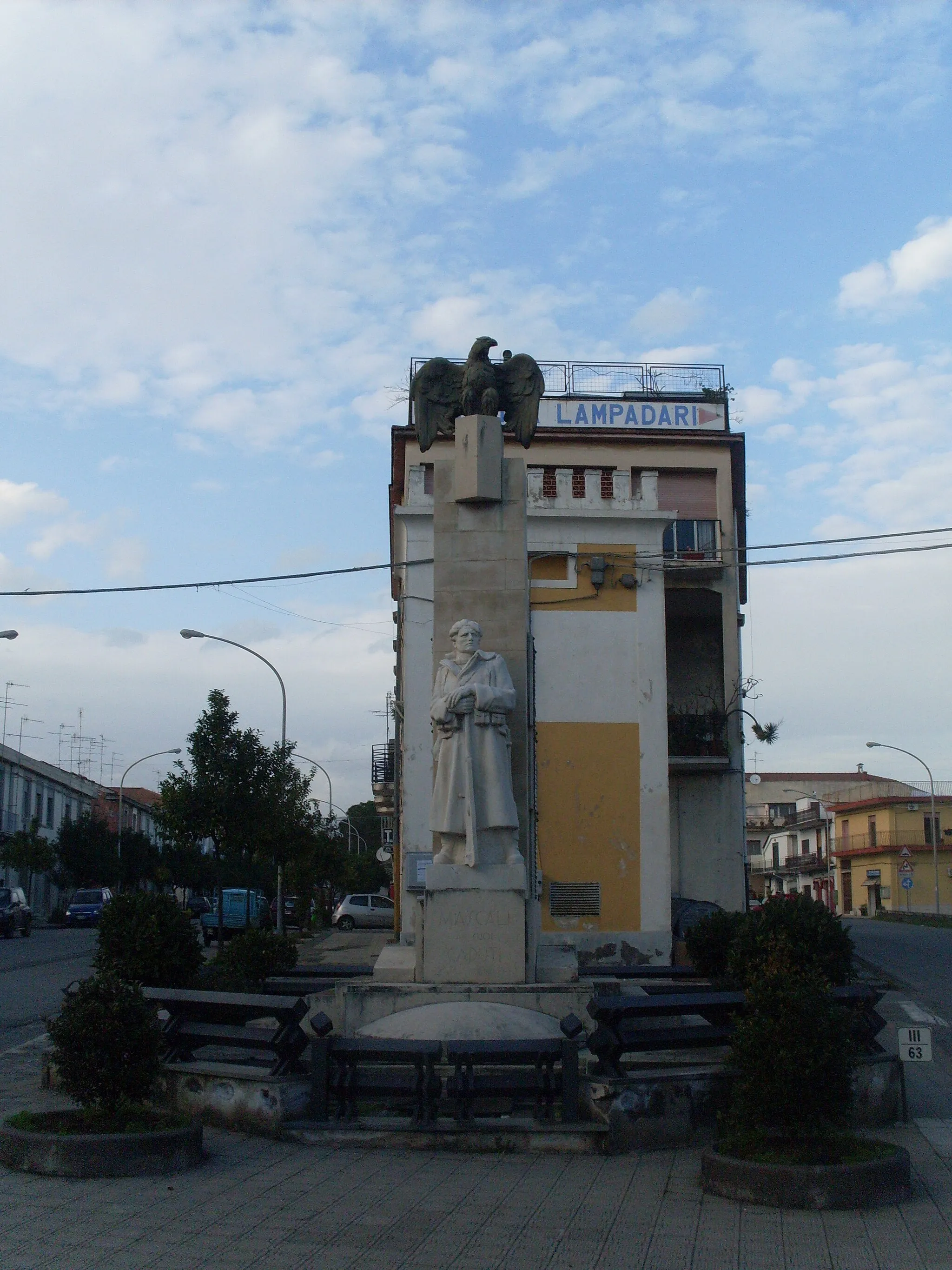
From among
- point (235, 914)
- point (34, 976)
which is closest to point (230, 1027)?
point (34, 976)

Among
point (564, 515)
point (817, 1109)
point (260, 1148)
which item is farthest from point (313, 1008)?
point (564, 515)

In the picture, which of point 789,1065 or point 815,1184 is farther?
point 789,1065

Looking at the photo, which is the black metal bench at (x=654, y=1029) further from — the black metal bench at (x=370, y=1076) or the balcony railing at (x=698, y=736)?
the balcony railing at (x=698, y=736)

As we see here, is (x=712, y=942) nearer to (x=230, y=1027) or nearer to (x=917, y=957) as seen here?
(x=230, y=1027)

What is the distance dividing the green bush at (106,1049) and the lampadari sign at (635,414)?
26.8m

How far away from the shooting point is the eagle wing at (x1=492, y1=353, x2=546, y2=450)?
1101cm

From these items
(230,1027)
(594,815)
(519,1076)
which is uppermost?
(594,815)

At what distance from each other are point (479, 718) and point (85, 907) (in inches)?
1652

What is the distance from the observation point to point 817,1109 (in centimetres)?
634

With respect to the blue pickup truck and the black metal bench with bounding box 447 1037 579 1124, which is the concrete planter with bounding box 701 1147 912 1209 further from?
the blue pickup truck

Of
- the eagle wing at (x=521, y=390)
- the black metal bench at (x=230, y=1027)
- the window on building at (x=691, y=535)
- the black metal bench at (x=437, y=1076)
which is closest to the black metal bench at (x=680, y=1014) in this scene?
the black metal bench at (x=437, y=1076)

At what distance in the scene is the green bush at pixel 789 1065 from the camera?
6.33 m

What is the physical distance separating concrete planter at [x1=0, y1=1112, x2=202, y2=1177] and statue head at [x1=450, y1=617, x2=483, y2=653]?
428 centimetres

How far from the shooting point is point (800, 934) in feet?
31.9
